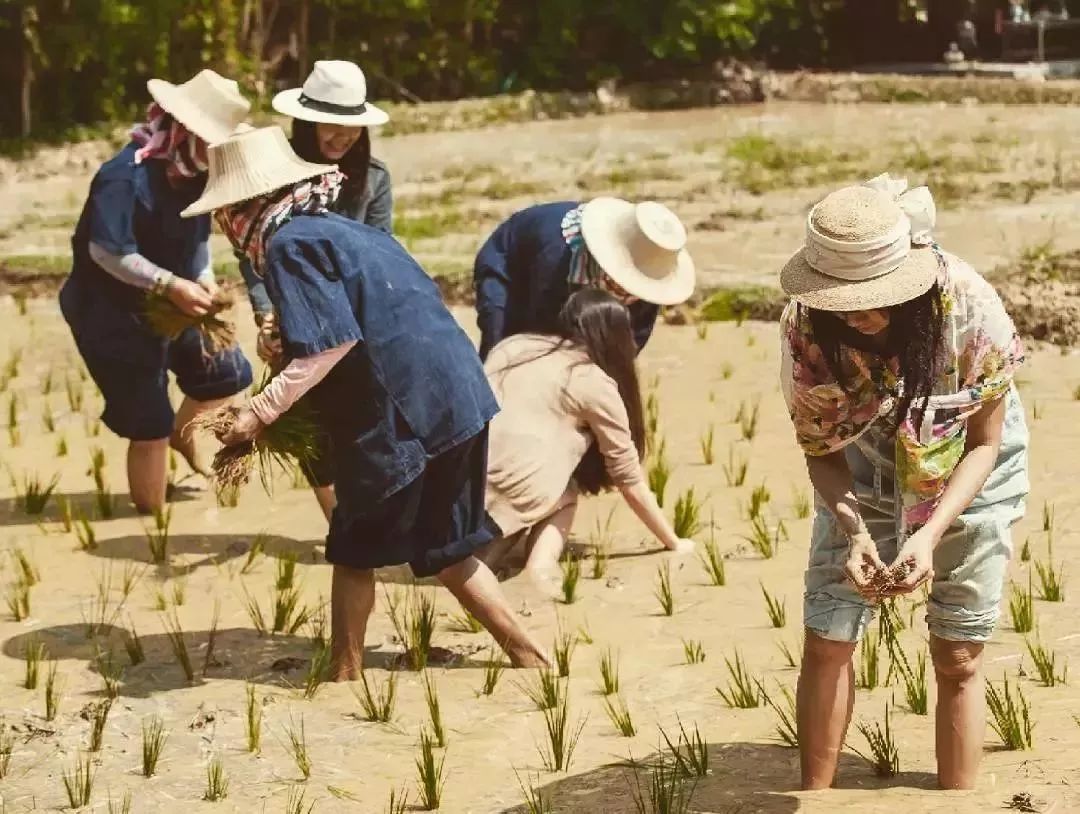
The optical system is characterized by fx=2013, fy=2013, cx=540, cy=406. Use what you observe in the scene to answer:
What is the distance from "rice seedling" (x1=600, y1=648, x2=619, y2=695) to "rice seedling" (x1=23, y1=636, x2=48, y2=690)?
4.80 feet

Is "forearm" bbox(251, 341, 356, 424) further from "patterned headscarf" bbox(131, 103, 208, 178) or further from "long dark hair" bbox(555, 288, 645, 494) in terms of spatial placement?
"patterned headscarf" bbox(131, 103, 208, 178)

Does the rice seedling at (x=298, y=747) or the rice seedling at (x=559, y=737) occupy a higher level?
the rice seedling at (x=559, y=737)

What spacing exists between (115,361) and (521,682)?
224cm

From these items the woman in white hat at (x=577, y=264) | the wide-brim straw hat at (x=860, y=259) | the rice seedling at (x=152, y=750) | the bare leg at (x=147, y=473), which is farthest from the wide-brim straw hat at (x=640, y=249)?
the wide-brim straw hat at (x=860, y=259)

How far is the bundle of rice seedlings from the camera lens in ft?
20.9

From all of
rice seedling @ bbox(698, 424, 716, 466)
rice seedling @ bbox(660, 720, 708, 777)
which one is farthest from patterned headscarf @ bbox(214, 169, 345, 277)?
rice seedling @ bbox(698, 424, 716, 466)

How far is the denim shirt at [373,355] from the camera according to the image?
15.8 ft

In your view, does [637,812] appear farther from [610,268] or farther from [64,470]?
[64,470]

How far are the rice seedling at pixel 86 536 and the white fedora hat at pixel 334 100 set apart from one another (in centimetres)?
146

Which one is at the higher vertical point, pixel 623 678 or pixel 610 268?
pixel 610 268

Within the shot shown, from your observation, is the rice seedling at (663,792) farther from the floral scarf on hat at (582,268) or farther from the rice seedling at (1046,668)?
the floral scarf on hat at (582,268)

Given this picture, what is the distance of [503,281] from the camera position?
21.2ft

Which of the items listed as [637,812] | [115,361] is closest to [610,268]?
[115,361]

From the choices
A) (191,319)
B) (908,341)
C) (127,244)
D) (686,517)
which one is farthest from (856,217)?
(127,244)
